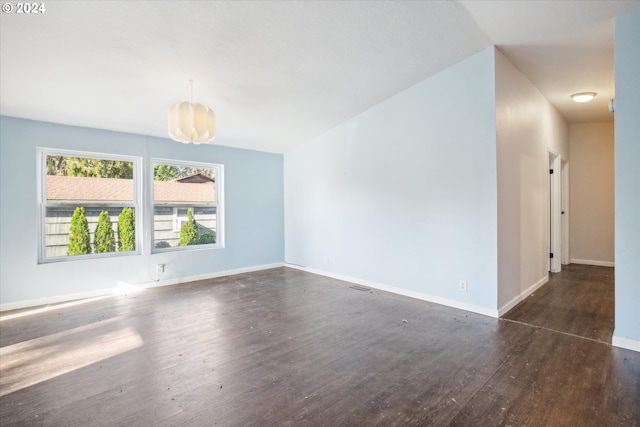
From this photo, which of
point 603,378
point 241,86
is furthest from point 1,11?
point 603,378

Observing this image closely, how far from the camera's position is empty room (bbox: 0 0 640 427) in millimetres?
2080

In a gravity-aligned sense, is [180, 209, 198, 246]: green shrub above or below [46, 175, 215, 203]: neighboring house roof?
below

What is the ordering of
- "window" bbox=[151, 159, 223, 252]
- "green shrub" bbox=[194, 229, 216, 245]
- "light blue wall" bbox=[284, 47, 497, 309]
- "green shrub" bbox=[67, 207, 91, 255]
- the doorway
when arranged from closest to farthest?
"light blue wall" bbox=[284, 47, 497, 309] → "green shrub" bbox=[67, 207, 91, 255] → "window" bbox=[151, 159, 223, 252] → the doorway → "green shrub" bbox=[194, 229, 216, 245]

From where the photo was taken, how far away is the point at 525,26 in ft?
9.28

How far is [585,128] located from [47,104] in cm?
850

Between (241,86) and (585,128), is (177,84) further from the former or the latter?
(585,128)

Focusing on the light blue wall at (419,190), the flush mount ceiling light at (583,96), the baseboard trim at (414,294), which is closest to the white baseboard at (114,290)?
the baseboard trim at (414,294)

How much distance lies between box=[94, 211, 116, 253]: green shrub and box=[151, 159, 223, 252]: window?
560 mm

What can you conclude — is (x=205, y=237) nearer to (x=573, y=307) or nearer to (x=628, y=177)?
(x=573, y=307)

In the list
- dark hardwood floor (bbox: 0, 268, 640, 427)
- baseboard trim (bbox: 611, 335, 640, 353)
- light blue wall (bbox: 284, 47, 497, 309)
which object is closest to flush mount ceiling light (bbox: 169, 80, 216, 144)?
dark hardwood floor (bbox: 0, 268, 640, 427)

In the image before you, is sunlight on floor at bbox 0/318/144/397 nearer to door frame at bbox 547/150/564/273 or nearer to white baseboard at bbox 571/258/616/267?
door frame at bbox 547/150/564/273

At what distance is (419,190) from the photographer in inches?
155

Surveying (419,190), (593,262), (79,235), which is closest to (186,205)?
(79,235)

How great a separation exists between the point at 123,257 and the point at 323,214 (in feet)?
10.2
